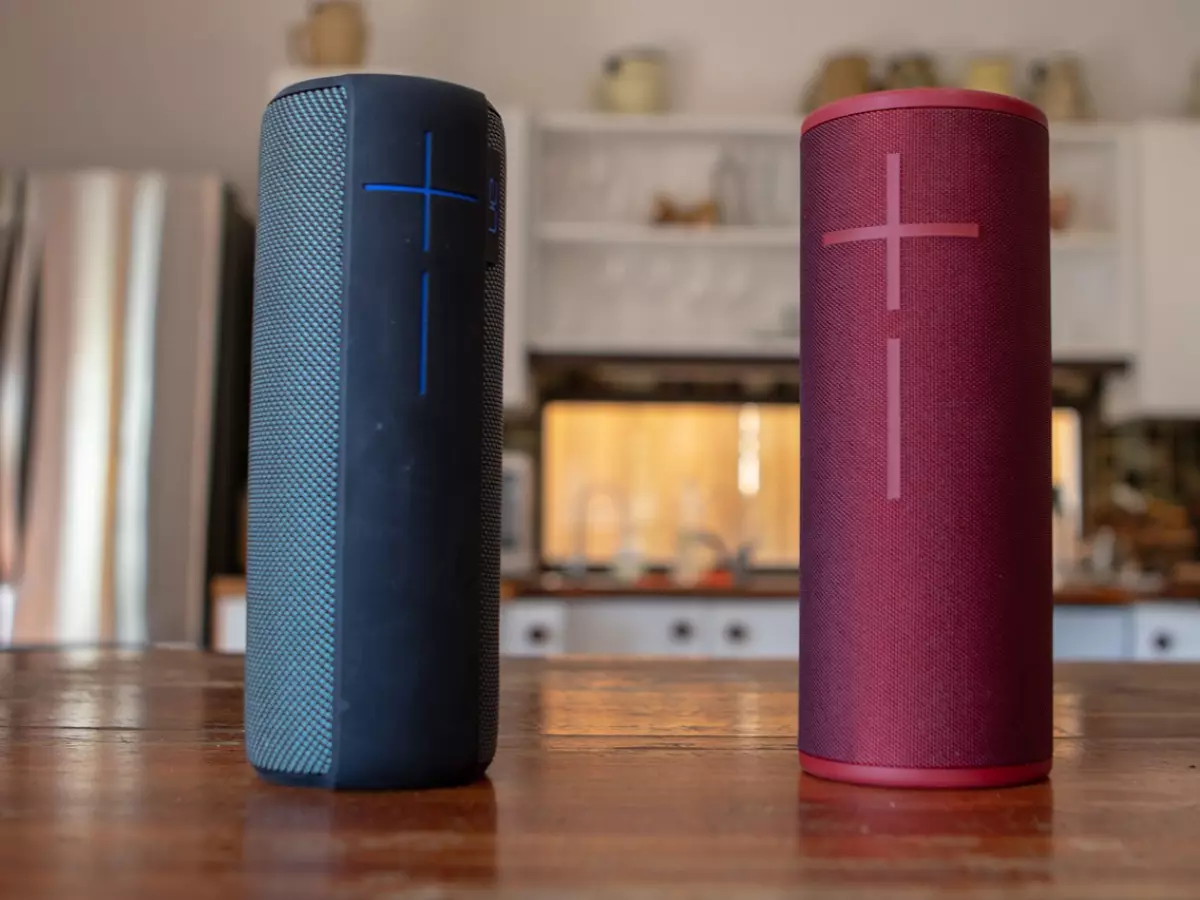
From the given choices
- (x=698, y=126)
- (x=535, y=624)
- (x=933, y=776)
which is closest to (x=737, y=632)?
(x=535, y=624)

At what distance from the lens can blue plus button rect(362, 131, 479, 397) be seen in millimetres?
485

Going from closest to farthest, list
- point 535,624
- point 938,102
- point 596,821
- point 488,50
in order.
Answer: point 596,821, point 938,102, point 535,624, point 488,50

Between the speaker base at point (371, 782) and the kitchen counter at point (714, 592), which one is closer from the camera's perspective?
the speaker base at point (371, 782)

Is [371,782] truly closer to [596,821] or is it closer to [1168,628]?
[596,821]

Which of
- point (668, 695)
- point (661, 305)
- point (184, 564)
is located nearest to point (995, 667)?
point (668, 695)

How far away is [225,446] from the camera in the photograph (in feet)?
10.7

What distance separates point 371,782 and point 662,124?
3211mm

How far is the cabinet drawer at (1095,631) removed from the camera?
308 cm

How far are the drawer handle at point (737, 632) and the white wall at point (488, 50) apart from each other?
1541 millimetres

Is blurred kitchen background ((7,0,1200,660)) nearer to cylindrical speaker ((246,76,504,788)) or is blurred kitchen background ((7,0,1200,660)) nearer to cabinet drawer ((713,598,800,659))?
cabinet drawer ((713,598,800,659))

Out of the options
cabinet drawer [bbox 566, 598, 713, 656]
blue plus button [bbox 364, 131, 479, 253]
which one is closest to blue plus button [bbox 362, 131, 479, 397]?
blue plus button [bbox 364, 131, 479, 253]

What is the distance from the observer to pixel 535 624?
306 cm

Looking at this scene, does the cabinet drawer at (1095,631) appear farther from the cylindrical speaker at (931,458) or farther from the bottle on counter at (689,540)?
the cylindrical speaker at (931,458)

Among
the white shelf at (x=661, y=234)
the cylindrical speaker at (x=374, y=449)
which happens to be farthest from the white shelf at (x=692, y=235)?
the cylindrical speaker at (x=374, y=449)
